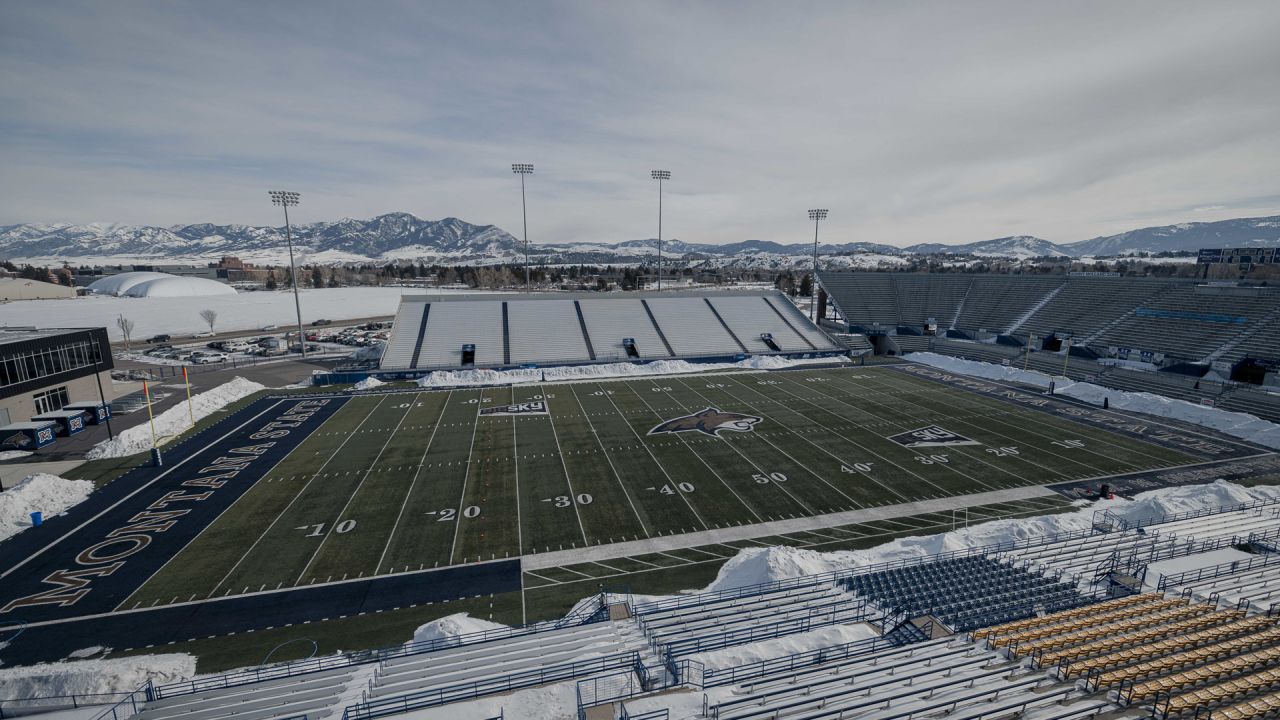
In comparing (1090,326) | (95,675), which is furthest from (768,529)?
(1090,326)

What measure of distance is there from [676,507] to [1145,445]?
22.7 metres

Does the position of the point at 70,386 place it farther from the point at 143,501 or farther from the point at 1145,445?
the point at 1145,445

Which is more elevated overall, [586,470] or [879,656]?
[879,656]

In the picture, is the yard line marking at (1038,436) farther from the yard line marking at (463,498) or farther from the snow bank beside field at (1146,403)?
the yard line marking at (463,498)

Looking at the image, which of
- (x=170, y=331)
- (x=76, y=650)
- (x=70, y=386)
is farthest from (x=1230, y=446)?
(x=170, y=331)

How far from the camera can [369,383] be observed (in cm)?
3700

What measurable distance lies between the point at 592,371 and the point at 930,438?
23.0 metres

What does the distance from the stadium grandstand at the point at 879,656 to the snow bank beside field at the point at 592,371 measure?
26.7 meters

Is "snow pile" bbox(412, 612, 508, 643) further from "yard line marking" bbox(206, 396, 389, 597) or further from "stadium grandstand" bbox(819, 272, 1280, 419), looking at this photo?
"stadium grandstand" bbox(819, 272, 1280, 419)

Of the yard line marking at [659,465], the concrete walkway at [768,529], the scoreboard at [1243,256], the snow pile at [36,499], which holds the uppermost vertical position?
the scoreboard at [1243,256]

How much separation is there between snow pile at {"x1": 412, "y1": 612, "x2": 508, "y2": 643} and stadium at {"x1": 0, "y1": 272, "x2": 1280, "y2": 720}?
0.12 meters

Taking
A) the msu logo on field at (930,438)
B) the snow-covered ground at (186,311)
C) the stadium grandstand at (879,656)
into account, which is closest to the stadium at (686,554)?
the stadium grandstand at (879,656)

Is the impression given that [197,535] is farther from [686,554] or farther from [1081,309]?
[1081,309]

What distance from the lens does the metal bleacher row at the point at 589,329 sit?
140 ft
